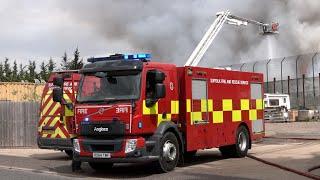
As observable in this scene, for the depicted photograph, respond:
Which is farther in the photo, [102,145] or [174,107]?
[174,107]

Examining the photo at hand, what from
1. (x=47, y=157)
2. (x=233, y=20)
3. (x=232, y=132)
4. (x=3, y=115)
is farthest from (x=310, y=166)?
(x=233, y=20)

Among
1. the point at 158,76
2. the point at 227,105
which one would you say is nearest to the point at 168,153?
the point at 158,76

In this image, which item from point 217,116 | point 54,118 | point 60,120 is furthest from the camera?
point 54,118

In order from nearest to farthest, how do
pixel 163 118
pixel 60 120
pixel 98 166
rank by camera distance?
1. pixel 163 118
2. pixel 98 166
3. pixel 60 120

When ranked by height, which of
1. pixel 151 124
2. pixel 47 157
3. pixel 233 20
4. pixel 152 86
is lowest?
pixel 47 157

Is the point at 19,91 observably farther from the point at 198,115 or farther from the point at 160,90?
the point at 160,90

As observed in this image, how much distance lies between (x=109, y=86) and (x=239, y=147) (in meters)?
4.89

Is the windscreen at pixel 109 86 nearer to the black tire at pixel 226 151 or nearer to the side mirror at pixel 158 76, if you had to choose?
the side mirror at pixel 158 76

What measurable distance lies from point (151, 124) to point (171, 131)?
73 centimetres

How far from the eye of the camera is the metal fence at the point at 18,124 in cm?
2286

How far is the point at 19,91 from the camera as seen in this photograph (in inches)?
1212

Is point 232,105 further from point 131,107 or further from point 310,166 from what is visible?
point 131,107

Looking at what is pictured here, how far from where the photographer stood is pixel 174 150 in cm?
1307

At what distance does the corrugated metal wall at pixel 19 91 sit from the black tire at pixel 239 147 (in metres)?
15.4
